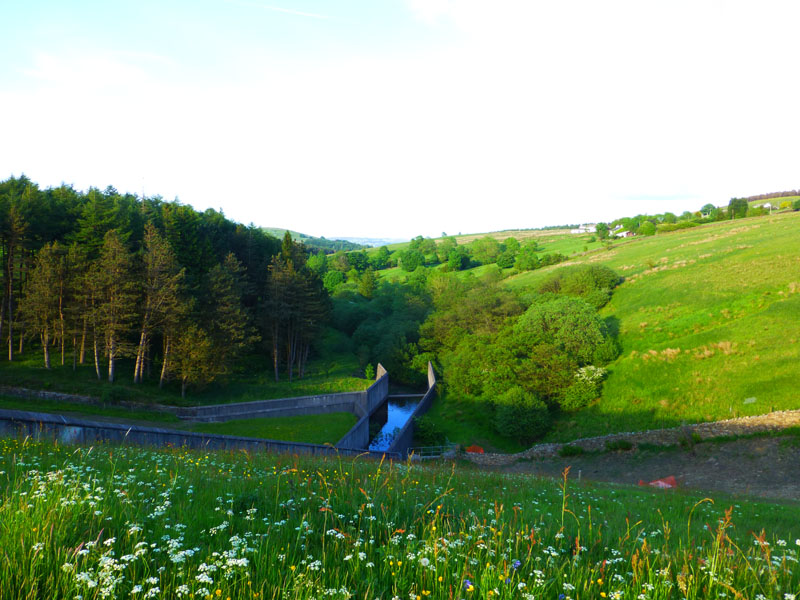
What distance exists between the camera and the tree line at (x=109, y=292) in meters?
32.8

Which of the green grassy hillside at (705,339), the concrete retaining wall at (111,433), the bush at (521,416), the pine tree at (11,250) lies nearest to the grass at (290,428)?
the concrete retaining wall at (111,433)

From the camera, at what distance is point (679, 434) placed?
29297 mm

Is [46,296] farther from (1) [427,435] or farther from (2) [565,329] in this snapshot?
(2) [565,329]

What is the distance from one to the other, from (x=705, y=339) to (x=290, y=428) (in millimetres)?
39275

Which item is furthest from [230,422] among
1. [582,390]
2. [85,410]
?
[582,390]

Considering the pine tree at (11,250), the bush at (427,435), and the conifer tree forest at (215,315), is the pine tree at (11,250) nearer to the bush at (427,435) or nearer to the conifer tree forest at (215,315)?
the conifer tree forest at (215,315)

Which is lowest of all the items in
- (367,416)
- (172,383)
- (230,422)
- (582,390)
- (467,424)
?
(467,424)

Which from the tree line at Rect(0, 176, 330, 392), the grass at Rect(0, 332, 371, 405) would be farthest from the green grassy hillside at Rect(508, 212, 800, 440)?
the tree line at Rect(0, 176, 330, 392)

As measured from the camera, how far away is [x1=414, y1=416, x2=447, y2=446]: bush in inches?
1561

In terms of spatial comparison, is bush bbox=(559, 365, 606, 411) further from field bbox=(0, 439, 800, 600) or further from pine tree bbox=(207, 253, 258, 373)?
field bbox=(0, 439, 800, 600)

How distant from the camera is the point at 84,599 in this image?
101 inches

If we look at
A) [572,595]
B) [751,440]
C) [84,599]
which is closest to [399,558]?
[572,595]

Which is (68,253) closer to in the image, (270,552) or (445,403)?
(445,403)

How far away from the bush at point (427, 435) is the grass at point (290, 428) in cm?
603
